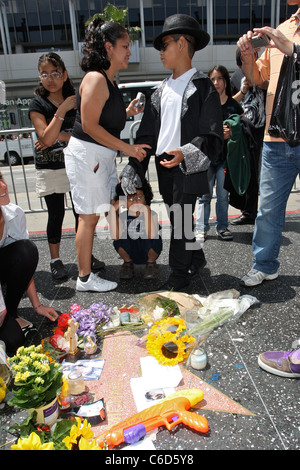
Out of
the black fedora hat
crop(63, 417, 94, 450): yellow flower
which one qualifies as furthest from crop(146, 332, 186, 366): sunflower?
the black fedora hat

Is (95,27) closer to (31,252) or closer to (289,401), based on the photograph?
(31,252)

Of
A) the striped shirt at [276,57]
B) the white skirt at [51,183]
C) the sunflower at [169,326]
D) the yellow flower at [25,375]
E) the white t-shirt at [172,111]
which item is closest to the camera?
the yellow flower at [25,375]

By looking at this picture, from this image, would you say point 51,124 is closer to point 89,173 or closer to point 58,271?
point 89,173

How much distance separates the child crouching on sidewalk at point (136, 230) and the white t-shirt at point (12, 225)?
34.7 inches

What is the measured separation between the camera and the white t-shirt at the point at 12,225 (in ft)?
8.77

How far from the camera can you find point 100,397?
2023mm

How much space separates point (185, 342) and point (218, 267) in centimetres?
140

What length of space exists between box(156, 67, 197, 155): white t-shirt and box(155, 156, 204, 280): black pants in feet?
0.50

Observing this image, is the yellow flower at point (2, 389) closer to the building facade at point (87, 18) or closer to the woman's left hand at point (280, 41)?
the woman's left hand at point (280, 41)

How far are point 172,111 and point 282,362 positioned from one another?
1896mm

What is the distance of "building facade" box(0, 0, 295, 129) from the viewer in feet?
89.8

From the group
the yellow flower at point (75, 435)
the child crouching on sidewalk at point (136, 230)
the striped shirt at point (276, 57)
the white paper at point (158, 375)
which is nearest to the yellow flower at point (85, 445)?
the yellow flower at point (75, 435)

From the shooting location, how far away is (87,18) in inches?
1108

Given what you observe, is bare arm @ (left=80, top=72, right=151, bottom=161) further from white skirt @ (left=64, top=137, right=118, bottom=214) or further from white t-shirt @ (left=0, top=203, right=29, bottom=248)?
white t-shirt @ (left=0, top=203, right=29, bottom=248)
